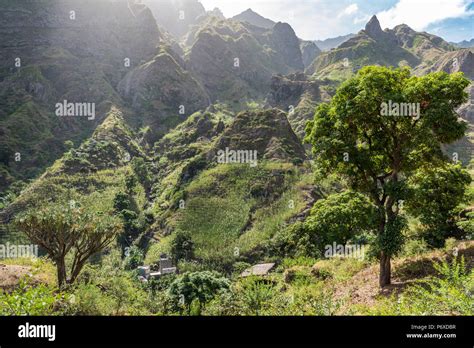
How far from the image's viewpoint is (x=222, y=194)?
81.0m

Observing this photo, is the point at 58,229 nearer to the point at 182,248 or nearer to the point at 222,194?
the point at 182,248

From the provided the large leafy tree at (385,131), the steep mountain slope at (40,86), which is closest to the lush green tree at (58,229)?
the large leafy tree at (385,131)

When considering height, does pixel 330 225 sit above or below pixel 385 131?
below

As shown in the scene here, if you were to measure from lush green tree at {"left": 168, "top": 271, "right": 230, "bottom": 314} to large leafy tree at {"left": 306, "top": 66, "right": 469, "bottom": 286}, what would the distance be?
47.2ft

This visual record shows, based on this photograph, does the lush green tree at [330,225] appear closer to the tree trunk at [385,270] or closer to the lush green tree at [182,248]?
the tree trunk at [385,270]

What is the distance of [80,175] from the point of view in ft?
340

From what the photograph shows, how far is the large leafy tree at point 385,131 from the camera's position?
14758mm

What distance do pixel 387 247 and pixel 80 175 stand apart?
336 ft

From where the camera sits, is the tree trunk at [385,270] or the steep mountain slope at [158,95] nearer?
the tree trunk at [385,270]

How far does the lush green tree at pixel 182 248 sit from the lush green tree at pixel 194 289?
35226 millimetres

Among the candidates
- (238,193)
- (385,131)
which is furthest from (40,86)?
(385,131)

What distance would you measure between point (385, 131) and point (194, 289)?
60.8 ft

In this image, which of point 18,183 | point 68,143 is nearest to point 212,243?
point 18,183

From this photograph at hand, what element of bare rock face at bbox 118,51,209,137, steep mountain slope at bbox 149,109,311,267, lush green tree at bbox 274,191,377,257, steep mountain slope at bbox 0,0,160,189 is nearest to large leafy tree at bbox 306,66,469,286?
lush green tree at bbox 274,191,377,257
